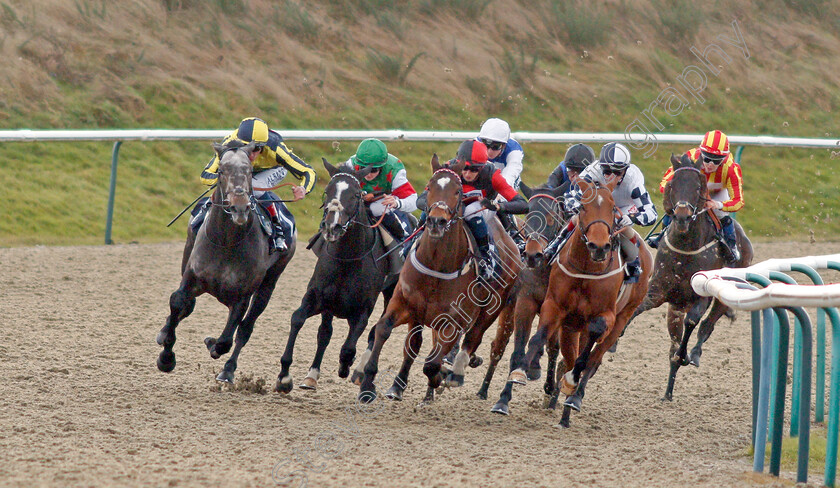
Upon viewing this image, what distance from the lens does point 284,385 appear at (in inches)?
267

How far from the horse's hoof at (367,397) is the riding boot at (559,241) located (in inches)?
54.8

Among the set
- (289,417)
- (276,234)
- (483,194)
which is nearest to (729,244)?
(483,194)

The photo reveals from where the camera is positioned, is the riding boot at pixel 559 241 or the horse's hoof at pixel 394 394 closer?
the horse's hoof at pixel 394 394

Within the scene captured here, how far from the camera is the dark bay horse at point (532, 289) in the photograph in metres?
6.62

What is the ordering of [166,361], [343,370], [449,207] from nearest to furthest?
1. [449,207]
2. [166,361]
3. [343,370]

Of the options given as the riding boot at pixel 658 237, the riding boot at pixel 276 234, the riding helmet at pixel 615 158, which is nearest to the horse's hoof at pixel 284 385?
the riding boot at pixel 276 234

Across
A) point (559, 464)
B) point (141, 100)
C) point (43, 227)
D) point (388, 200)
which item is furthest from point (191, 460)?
point (141, 100)

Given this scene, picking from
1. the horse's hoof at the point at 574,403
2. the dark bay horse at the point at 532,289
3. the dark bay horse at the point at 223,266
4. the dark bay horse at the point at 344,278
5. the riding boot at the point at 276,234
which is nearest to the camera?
the horse's hoof at the point at 574,403

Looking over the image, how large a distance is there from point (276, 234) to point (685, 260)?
310cm

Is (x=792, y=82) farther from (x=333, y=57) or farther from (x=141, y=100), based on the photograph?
(x=141, y=100)

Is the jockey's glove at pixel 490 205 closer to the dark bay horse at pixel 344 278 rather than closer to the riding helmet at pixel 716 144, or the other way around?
the dark bay horse at pixel 344 278

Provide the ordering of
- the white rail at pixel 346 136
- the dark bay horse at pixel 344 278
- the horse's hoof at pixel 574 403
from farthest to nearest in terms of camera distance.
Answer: the white rail at pixel 346 136 → the dark bay horse at pixel 344 278 → the horse's hoof at pixel 574 403

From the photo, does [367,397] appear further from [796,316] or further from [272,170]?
[796,316]

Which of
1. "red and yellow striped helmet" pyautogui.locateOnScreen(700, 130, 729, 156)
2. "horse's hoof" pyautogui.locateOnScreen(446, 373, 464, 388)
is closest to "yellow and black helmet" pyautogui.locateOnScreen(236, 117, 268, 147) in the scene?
"horse's hoof" pyautogui.locateOnScreen(446, 373, 464, 388)
